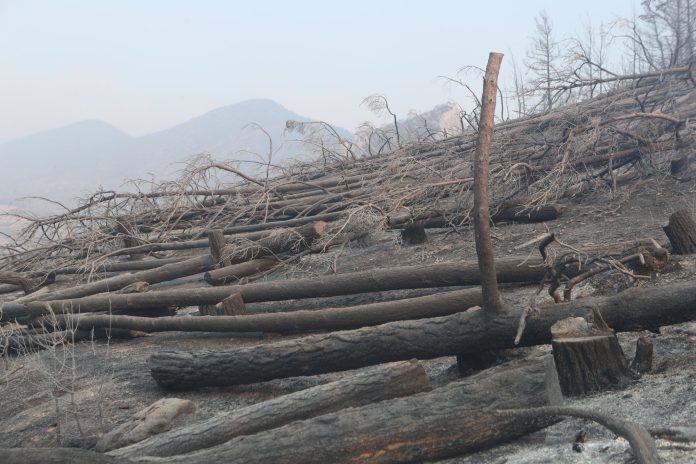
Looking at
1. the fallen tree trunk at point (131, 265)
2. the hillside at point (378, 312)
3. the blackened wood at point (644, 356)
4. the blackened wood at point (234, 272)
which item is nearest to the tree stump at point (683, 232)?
the hillside at point (378, 312)

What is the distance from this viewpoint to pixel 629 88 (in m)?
12.1

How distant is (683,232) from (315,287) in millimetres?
3807

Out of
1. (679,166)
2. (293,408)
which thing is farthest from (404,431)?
(679,166)

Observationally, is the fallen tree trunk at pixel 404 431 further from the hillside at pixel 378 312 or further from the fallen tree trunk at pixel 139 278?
the fallen tree trunk at pixel 139 278

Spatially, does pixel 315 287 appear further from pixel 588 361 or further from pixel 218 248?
pixel 588 361

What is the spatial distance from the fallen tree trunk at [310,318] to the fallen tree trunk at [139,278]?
2.73 ft

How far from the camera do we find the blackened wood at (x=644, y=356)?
4.70 meters

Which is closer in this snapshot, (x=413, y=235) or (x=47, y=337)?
(x=47, y=337)

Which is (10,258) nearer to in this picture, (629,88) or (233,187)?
(233,187)

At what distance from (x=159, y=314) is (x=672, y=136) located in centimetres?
759

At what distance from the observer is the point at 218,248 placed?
9336mm

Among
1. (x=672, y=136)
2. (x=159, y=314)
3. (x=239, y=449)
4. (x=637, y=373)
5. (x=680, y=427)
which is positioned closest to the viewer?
(x=680, y=427)

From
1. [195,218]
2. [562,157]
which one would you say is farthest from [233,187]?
[562,157]

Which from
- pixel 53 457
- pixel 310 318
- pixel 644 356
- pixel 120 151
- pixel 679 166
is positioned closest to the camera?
pixel 53 457
